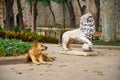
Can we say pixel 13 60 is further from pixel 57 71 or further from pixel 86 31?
pixel 86 31

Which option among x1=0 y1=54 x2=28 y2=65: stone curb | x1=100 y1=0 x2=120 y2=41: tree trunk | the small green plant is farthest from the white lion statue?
x1=100 y1=0 x2=120 y2=41: tree trunk

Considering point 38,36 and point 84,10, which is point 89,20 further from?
point 84,10

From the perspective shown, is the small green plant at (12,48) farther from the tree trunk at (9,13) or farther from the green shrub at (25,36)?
the tree trunk at (9,13)

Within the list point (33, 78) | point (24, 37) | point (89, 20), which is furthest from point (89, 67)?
point (24, 37)

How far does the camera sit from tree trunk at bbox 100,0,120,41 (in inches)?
860

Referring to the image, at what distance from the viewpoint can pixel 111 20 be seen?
72.5 ft

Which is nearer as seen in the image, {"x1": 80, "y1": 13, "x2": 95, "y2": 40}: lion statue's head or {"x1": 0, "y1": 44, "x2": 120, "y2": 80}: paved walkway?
{"x1": 0, "y1": 44, "x2": 120, "y2": 80}: paved walkway

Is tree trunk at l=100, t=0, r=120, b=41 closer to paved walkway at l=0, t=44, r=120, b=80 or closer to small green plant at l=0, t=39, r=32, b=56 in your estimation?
small green plant at l=0, t=39, r=32, b=56

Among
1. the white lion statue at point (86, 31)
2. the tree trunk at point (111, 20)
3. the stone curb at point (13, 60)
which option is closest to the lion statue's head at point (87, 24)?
the white lion statue at point (86, 31)

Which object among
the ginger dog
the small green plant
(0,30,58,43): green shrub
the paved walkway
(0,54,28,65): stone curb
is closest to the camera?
the paved walkway

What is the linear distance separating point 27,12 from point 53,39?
3409cm

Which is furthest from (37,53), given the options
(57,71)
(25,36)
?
(25,36)

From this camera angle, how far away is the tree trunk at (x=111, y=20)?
71.7ft

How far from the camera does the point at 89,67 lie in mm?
11281
